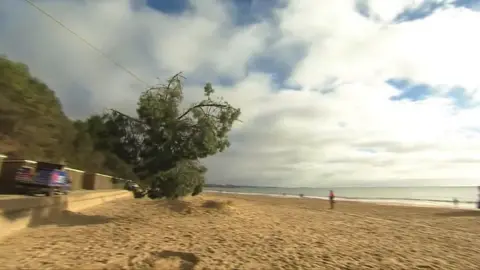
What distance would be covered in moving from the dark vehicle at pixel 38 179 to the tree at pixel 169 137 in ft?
9.58

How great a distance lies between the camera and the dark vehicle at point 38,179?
1521 centimetres

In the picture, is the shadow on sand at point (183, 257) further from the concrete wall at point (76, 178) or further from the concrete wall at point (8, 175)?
the concrete wall at point (76, 178)

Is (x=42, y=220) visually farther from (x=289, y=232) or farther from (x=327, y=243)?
(x=327, y=243)

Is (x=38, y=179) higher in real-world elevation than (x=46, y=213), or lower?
higher

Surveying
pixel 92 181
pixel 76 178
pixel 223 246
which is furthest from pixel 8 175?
pixel 92 181

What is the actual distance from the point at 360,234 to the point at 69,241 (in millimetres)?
8891

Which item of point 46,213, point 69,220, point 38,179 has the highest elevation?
point 38,179

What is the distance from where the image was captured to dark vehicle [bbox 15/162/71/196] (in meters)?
15.2

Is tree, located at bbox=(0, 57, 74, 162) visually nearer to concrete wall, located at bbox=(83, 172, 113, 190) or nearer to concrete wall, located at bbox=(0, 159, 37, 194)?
concrete wall, located at bbox=(83, 172, 113, 190)

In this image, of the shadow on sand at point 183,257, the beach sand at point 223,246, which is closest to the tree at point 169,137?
the beach sand at point 223,246

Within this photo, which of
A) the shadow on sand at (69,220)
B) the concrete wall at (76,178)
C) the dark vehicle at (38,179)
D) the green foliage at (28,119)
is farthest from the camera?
the green foliage at (28,119)

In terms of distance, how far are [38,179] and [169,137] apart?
548cm

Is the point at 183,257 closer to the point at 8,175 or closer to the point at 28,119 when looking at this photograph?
the point at 8,175

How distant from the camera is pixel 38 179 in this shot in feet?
50.4
